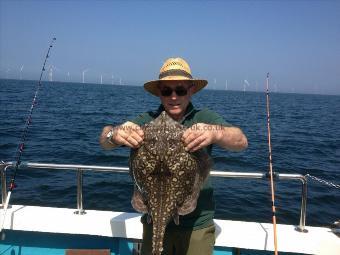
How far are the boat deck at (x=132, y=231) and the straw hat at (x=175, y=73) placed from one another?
2182mm

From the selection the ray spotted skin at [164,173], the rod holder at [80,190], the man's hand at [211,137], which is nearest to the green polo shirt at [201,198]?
the man's hand at [211,137]

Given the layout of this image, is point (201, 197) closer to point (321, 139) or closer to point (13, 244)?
point (13, 244)

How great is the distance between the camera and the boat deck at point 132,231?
16.3 feet

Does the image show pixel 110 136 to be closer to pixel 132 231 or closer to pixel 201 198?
pixel 201 198

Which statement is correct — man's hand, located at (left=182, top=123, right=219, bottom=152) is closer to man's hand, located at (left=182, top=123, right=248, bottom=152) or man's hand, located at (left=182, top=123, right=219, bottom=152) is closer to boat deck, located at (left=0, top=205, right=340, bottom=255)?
man's hand, located at (left=182, top=123, right=248, bottom=152)

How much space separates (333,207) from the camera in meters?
13.2

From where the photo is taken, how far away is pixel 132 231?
5148 millimetres

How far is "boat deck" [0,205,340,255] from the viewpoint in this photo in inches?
196

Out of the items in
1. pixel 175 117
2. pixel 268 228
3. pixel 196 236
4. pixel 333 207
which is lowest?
pixel 333 207

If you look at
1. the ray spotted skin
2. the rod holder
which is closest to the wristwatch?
the ray spotted skin

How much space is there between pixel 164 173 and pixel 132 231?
216 centimetres

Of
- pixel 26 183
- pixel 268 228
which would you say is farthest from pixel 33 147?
pixel 268 228

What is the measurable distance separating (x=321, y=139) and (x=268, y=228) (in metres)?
27.5

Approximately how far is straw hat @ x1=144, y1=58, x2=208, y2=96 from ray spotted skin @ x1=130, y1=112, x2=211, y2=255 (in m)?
0.63
